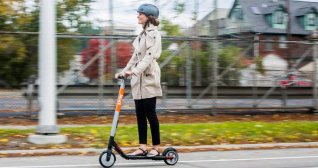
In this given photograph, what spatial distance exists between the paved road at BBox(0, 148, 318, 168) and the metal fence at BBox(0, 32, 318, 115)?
13.4 feet

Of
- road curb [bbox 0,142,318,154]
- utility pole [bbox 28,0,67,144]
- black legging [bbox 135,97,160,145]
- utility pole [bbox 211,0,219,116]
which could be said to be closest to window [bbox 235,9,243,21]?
utility pole [bbox 211,0,219,116]

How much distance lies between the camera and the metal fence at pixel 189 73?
10.8 meters

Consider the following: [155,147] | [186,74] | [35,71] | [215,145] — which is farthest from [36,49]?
[155,147]

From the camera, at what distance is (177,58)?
12039mm

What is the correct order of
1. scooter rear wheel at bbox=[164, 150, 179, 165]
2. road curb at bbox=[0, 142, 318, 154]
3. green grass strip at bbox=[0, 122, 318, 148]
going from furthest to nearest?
green grass strip at bbox=[0, 122, 318, 148]
road curb at bbox=[0, 142, 318, 154]
scooter rear wheel at bbox=[164, 150, 179, 165]

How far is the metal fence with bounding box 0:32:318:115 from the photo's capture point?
425 inches

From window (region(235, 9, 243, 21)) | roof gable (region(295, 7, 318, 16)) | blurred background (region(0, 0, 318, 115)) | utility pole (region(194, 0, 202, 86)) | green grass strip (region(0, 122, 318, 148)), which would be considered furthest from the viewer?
roof gable (region(295, 7, 318, 16))

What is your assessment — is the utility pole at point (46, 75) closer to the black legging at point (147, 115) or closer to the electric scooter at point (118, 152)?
the electric scooter at point (118, 152)

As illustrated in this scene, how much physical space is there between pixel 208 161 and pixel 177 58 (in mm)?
5953

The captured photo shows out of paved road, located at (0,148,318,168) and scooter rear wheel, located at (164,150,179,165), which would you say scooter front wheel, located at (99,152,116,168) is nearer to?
paved road, located at (0,148,318,168)

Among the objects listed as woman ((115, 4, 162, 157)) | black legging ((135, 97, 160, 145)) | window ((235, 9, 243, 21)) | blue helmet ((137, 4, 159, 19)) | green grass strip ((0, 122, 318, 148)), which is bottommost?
green grass strip ((0, 122, 318, 148))

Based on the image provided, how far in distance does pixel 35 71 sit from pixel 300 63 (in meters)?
7.25

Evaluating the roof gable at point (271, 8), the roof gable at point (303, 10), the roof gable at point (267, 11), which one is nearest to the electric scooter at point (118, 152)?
the roof gable at point (267, 11)

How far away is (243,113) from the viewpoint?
1288 cm
